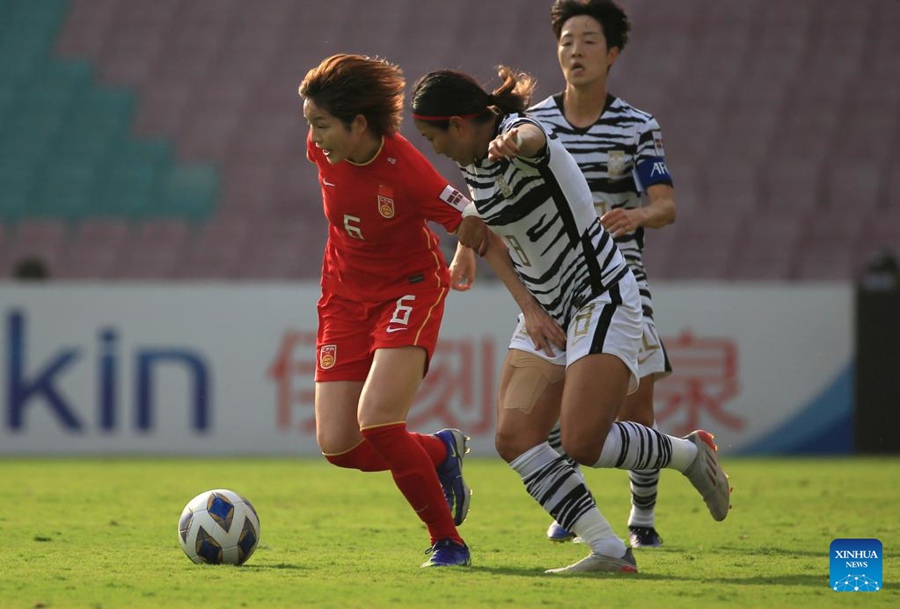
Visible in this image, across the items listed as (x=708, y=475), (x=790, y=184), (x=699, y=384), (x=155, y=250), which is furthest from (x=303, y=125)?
(x=708, y=475)

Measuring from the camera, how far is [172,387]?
12273 mm

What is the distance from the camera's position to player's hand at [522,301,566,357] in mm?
5426

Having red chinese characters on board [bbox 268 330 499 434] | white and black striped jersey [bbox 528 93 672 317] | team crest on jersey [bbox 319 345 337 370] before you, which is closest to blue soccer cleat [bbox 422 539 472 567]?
team crest on jersey [bbox 319 345 337 370]

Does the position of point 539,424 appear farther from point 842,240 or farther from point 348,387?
point 842,240

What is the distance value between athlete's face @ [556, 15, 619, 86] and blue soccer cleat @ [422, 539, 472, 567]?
2.14 metres

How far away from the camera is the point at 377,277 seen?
5.83 meters

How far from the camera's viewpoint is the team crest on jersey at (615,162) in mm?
6434

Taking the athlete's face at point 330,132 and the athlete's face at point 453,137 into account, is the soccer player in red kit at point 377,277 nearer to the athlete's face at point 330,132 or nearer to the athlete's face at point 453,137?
the athlete's face at point 330,132

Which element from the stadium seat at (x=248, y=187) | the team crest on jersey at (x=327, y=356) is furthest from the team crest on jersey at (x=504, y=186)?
the stadium seat at (x=248, y=187)

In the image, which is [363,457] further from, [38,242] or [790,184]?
[38,242]

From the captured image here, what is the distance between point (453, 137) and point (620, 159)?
151cm

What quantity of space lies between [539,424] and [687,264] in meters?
11.3

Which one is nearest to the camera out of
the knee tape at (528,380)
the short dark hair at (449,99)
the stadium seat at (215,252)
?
the short dark hair at (449,99)

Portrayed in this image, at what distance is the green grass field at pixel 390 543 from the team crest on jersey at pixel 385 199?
4.42 ft
